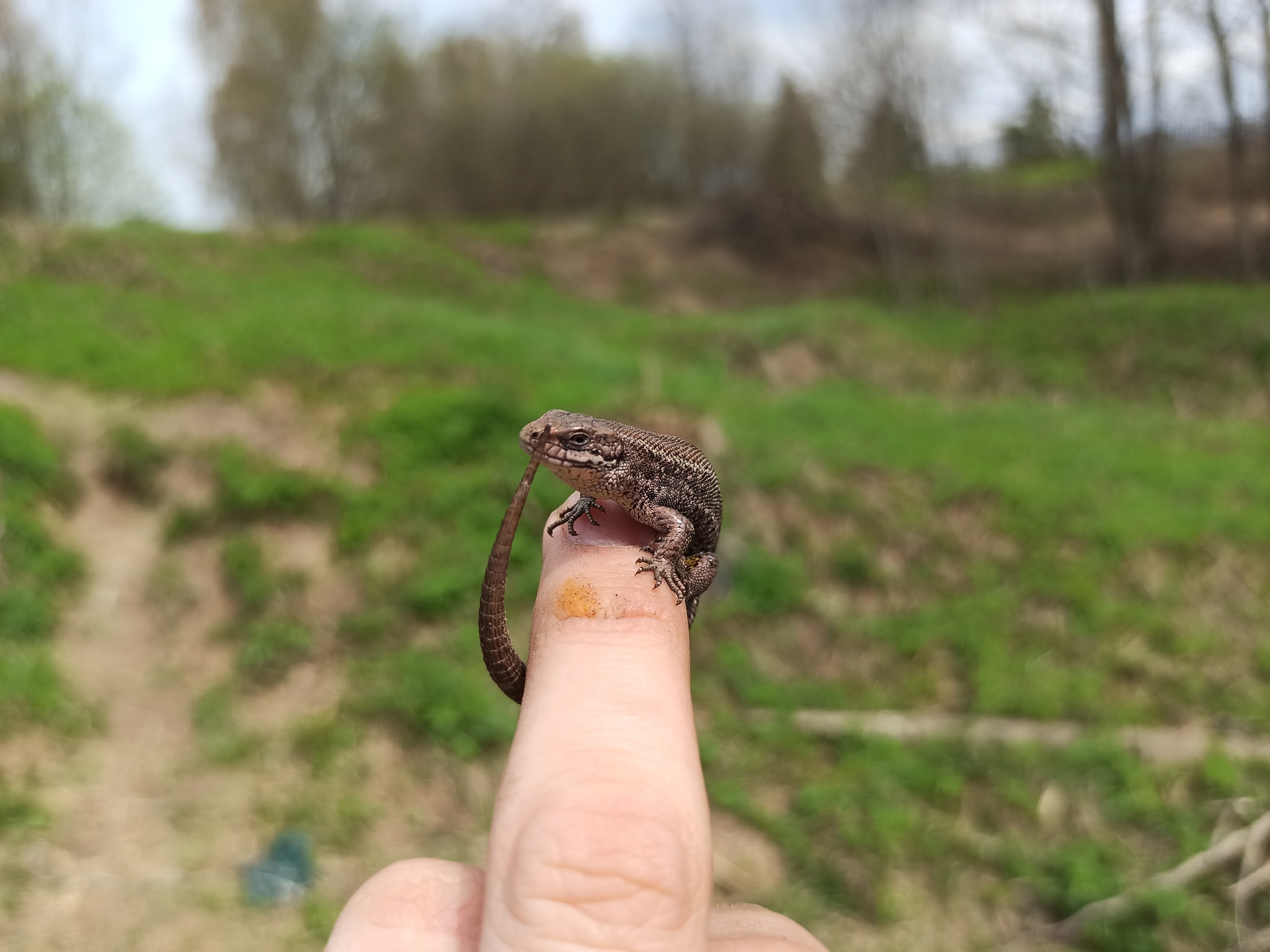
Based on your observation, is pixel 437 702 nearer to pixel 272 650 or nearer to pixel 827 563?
pixel 272 650

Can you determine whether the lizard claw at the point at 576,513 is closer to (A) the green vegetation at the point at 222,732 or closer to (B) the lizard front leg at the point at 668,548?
(B) the lizard front leg at the point at 668,548

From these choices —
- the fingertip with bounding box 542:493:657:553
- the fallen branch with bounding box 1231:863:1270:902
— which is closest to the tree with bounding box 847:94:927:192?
the fallen branch with bounding box 1231:863:1270:902

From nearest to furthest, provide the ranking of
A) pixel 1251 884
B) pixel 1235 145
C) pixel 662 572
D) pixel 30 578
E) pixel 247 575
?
pixel 662 572 → pixel 1251 884 → pixel 30 578 → pixel 247 575 → pixel 1235 145

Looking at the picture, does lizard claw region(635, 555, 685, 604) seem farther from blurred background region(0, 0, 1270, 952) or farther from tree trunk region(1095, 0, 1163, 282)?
tree trunk region(1095, 0, 1163, 282)

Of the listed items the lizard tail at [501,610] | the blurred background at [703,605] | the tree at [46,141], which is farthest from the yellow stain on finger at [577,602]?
the tree at [46,141]

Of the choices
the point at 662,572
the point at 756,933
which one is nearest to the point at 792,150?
the point at 662,572

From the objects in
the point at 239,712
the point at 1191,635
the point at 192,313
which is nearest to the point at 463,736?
the point at 239,712

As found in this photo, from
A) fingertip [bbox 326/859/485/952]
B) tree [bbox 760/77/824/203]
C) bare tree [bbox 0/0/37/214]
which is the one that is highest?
tree [bbox 760/77/824/203]
